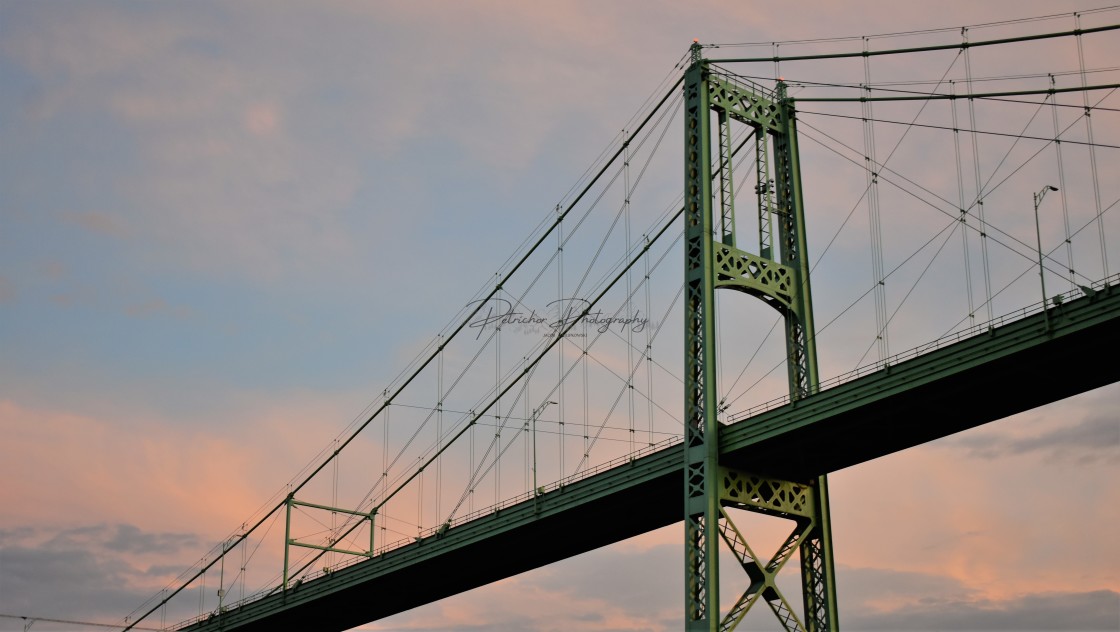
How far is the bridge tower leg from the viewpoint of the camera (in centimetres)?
6725

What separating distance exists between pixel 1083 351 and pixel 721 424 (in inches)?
621

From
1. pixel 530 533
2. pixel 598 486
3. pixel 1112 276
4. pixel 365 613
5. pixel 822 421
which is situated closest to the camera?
pixel 1112 276

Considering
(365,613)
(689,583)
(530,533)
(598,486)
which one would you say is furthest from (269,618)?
(689,583)

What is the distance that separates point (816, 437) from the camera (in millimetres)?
67062

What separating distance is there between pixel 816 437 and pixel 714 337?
645cm

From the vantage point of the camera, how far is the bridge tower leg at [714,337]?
6725 centimetres

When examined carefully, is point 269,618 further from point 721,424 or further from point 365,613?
point 721,424

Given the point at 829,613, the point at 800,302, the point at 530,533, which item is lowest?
the point at 829,613

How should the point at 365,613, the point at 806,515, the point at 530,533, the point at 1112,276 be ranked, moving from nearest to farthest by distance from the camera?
the point at 1112,276
the point at 806,515
the point at 530,533
the point at 365,613

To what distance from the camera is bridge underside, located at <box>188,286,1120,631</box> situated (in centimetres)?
5928

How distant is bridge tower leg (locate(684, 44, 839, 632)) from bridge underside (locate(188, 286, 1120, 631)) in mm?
1294

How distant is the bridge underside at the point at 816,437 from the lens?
5928 cm

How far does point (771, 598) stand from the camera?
222 ft

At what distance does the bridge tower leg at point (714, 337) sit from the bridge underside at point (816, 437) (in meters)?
1.29
